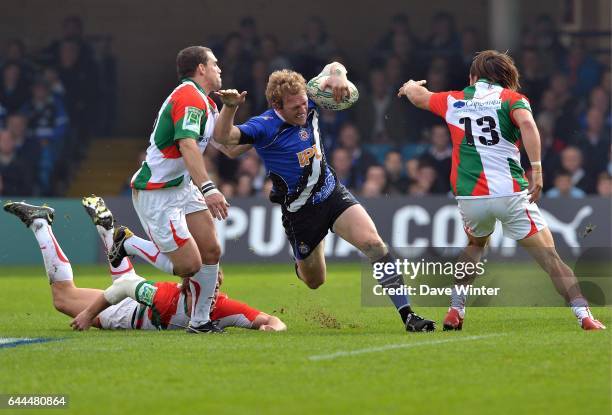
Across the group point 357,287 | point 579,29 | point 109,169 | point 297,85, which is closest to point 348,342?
point 297,85

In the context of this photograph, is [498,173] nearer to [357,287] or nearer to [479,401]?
[479,401]

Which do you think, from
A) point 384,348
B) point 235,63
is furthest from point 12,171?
point 384,348

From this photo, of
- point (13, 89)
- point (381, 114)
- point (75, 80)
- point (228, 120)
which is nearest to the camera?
point (228, 120)

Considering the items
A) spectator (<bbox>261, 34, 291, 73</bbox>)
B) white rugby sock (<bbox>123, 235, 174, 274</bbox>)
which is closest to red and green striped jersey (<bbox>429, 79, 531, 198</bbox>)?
white rugby sock (<bbox>123, 235, 174, 274</bbox>)

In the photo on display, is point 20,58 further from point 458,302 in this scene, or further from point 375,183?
point 458,302

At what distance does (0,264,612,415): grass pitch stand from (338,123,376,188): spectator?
943cm

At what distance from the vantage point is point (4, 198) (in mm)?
20375

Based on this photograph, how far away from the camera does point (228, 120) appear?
31.0 feet

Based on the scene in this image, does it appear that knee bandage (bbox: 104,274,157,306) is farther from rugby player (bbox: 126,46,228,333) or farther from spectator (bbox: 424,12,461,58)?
spectator (bbox: 424,12,461,58)

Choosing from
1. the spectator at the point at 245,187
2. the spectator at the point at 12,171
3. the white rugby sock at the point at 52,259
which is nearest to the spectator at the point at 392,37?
the spectator at the point at 245,187

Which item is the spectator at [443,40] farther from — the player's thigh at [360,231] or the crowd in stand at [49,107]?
the player's thigh at [360,231]

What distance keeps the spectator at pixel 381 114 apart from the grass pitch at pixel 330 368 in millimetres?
11134

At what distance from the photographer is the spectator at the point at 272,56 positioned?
22.4 m

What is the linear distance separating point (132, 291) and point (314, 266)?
143 cm
